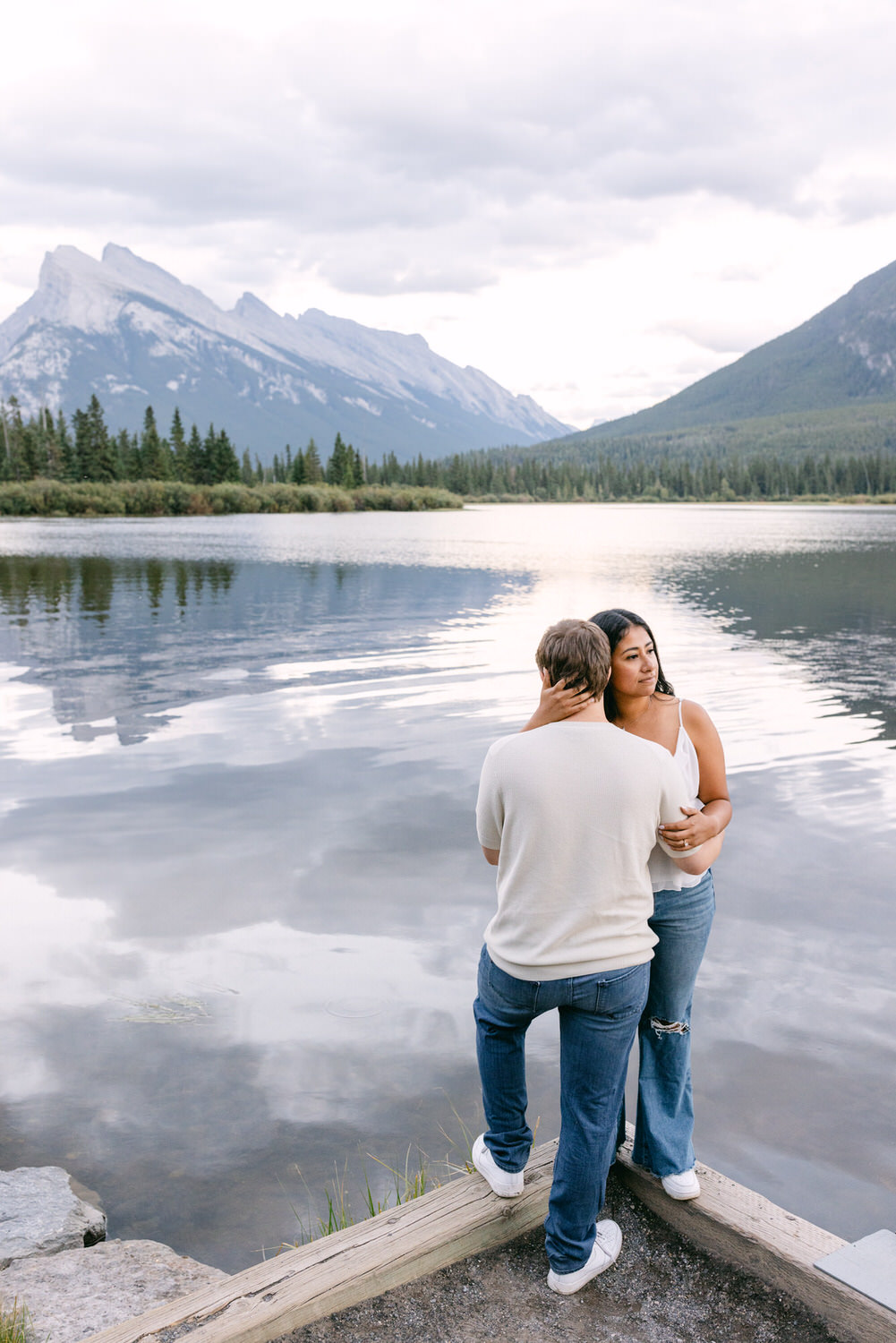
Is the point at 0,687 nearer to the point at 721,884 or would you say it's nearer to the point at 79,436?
the point at 721,884

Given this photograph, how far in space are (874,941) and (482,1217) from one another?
4870mm

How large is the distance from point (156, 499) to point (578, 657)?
102211 mm

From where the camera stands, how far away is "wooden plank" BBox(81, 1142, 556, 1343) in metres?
3.05

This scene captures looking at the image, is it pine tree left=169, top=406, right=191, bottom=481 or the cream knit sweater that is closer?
the cream knit sweater

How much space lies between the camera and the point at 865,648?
20.7 m

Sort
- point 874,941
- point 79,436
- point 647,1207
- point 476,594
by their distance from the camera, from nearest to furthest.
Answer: point 647,1207 < point 874,941 < point 476,594 < point 79,436

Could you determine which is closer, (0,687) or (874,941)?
(874,941)

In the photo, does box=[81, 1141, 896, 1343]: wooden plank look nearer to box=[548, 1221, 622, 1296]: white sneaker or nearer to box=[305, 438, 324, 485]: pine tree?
box=[548, 1221, 622, 1296]: white sneaker

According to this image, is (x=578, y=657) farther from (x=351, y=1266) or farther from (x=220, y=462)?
(x=220, y=462)

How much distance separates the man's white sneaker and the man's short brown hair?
197 centimetres

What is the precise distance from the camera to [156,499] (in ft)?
325

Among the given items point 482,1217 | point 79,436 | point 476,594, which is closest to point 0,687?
point 482,1217

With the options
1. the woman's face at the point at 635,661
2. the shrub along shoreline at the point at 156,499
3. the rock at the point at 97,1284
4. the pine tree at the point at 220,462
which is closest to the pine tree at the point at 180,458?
the pine tree at the point at 220,462

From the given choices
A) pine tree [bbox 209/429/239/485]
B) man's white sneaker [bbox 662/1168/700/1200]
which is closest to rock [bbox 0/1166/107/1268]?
man's white sneaker [bbox 662/1168/700/1200]
